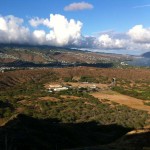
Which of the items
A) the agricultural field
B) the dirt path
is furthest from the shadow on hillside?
the dirt path

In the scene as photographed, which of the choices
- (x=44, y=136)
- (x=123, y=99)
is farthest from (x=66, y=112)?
(x=44, y=136)

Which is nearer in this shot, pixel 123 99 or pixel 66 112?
pixel 66 112

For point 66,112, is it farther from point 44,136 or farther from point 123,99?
point 44,136

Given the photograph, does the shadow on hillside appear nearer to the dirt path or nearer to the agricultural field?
the agricultural field

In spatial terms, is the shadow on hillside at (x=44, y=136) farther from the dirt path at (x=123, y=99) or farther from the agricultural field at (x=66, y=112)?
the dirt path at (x=123, y=99)

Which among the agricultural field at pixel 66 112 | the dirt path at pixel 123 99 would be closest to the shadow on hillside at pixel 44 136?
the agricultural field at pixel 66 112
